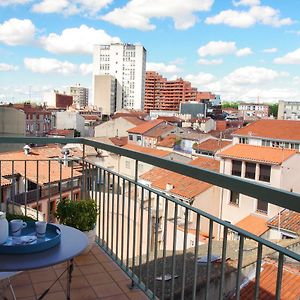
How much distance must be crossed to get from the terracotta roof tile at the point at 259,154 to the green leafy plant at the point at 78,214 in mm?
23072

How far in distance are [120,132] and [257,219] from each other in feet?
100

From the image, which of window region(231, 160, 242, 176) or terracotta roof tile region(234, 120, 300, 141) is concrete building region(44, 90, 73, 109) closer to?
terracotta roof tile region(234, 120, 300, 141)

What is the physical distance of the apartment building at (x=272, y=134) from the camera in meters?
32.8

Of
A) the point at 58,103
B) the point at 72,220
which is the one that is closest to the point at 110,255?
the point at 72,220

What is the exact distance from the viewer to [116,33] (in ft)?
390

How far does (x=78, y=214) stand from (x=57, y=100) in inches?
4275

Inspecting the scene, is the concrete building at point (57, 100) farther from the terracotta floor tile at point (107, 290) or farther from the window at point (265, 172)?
the terracotta floor tile at point (107, 290)

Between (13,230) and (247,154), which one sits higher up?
(13,230)

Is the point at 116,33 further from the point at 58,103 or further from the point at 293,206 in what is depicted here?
the point at 293,206

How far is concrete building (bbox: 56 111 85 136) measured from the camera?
199 ft

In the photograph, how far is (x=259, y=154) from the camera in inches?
1044

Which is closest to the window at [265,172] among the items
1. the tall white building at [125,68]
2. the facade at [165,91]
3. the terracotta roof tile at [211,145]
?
the terracotta roof tile at [211,145]

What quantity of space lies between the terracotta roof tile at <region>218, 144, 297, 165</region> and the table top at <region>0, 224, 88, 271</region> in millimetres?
24480

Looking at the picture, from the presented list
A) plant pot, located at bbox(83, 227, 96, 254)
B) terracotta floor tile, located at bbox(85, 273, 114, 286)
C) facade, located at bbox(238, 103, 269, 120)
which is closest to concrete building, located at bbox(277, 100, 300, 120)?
facade, located at bbox(238, 103, 269, 120)
